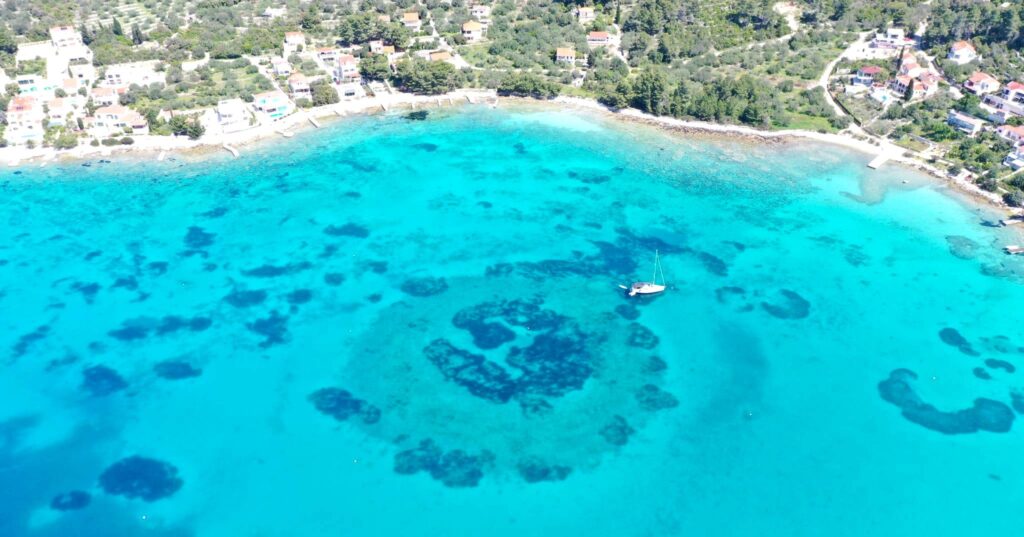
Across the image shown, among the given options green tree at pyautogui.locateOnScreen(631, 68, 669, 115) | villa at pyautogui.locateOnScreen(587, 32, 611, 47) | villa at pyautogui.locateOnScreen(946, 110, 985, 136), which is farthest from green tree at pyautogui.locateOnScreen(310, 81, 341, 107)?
villa at pyautogui.locateOnScreen(946, 110, 985, 136)

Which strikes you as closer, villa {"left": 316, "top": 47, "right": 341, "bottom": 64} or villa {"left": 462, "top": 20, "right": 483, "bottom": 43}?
villa {"left": 316, "top": 47, "right": 341, "bottom": 64}

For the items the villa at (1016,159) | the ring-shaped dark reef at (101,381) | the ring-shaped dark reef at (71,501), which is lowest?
Answer: the ring-shaped dark reef at (71,501)

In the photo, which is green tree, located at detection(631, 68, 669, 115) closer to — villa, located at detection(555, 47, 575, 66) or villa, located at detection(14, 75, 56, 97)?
villa, located at detection(555, 47, 575, 66)

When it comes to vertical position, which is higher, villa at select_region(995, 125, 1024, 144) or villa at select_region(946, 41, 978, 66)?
villa at select_region(946, 41, 978, 66)

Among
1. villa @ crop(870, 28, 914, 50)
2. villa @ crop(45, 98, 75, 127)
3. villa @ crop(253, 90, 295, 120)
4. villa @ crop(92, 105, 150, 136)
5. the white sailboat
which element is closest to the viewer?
the white sailboat

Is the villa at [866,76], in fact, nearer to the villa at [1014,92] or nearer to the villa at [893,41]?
the villa at [893,41]

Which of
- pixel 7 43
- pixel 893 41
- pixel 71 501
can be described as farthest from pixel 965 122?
pixel 7 43

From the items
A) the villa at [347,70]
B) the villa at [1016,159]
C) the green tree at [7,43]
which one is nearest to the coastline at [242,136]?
the villa at [347,70]

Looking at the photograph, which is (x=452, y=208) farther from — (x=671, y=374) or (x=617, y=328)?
(x=671, y=374)

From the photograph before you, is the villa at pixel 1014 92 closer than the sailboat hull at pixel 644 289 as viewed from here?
No
